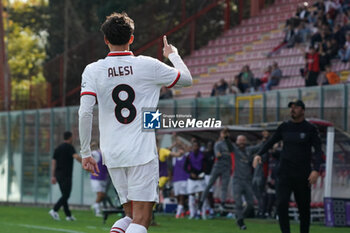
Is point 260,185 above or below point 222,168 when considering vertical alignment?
below

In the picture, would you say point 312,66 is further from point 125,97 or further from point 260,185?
point 125,97

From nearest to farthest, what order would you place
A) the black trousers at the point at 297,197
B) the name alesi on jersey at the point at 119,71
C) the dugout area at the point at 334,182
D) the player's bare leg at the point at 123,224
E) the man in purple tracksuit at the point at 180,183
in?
the name alesi on jersey at the point at 119,71, the player's bare leg at the point at 123,224, the black trousers at the point at 297,197, the dugout area at the point at 334,182, the man in purple tracksuit at the point at 180,183

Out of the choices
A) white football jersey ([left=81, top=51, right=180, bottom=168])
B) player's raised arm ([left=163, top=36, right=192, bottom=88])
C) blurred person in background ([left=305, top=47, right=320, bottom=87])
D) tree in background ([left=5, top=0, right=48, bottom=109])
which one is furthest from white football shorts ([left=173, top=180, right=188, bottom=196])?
white football jersey ([left=81, top=51, right=180, bottom=168])

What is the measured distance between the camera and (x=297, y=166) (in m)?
11.8

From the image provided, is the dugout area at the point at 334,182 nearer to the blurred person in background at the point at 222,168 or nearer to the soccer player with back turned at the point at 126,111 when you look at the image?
the blurred person in background at the point at 222,168

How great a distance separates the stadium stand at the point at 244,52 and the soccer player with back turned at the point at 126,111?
791 inches

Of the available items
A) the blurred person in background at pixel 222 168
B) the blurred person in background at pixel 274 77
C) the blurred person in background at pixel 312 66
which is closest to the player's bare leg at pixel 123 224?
the blurred person in background at pixel 222 168

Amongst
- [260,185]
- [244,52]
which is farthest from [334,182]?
[244,52]

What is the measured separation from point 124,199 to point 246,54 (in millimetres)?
23744

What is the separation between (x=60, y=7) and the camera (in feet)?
137

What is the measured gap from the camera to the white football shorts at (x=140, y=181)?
269 inches

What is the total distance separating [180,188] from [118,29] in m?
15.1

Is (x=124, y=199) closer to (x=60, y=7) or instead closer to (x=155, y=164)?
(x=155, y=164)

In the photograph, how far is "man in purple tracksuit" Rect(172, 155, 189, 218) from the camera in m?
21.6
